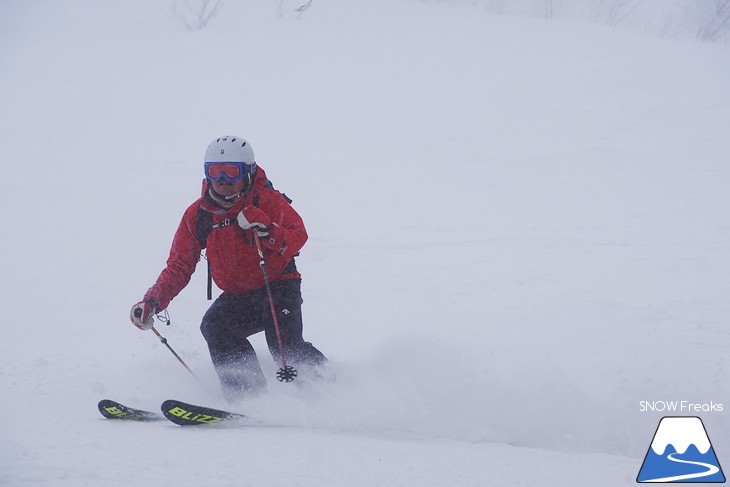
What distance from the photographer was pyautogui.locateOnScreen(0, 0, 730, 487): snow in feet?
11.6

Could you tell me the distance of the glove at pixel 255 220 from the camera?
398 cm

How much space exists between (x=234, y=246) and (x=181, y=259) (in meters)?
0.44

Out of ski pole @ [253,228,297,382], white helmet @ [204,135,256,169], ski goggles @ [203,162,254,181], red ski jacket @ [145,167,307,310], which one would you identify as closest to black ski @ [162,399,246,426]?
ski pole @ [253,228,297,382]

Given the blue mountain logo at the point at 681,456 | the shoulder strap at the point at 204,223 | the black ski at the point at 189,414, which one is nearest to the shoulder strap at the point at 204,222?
the shoulder strap at the point at 204,223

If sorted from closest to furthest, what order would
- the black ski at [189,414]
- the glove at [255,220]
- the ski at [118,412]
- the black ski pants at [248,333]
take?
the black ski at [189,414] → the ski at [118,412] → the glove at [255,220] → the black ski pants at [248,333]

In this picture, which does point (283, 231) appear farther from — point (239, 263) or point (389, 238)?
point (389, 238)

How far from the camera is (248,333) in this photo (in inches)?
177

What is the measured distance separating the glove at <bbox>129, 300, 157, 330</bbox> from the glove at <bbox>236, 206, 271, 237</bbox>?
2.82ft

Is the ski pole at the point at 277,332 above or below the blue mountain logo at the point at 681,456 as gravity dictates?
above

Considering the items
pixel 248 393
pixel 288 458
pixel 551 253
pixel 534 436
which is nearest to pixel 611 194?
pixel 551 253

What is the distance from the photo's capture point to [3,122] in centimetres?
1538

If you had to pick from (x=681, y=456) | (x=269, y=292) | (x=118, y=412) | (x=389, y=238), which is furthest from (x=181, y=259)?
(x=389, y=238)

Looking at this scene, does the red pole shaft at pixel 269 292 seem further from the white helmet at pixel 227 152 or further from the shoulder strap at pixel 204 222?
the white helmet at pixel 227 152

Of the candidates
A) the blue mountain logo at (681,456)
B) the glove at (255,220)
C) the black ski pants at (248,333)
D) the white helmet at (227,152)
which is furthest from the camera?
the black ski pants at (248,333)
